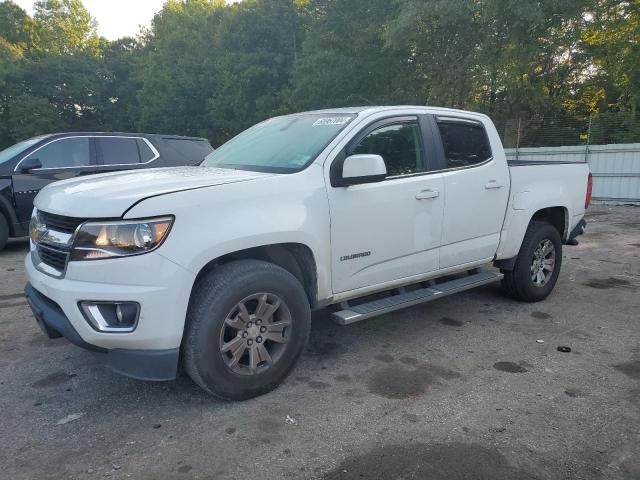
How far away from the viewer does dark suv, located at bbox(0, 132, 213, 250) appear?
704cm

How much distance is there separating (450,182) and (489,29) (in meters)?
17.2


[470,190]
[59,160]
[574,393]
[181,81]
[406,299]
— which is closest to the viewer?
[574,393]

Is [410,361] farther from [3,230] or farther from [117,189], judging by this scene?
[3,230]

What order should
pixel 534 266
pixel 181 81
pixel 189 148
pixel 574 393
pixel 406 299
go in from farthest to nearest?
1. pixel 181 81
2. pixel 189 148
3. pixel 534 266
4. pixel 406 299
5. pixel 574 393

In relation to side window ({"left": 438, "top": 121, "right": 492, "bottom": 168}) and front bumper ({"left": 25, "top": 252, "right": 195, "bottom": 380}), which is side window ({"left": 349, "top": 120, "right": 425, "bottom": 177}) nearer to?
side window ({"left": 438, "top": 121, "right": 492, "bottom": 168})

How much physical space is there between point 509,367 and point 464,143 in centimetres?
196

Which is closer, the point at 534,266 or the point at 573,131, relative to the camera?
the point at 534,266

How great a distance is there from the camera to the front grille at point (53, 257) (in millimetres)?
2771

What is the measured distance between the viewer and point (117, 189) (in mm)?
2770

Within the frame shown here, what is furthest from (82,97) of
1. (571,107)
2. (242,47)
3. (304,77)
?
(571,107)

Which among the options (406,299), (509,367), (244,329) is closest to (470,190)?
(406,299)

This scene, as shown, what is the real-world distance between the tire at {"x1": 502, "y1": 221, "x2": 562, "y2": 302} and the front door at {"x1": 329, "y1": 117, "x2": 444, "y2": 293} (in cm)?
129

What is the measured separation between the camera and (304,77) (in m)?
26.0

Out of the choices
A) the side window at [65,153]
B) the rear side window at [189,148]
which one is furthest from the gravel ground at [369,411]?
the rear side window at [189,148]
